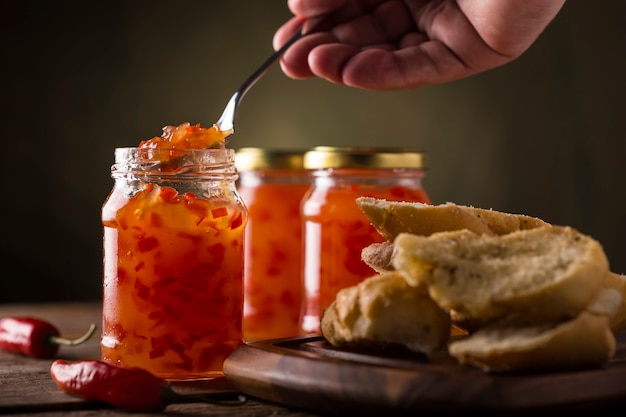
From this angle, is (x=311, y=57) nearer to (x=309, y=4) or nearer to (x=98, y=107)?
(x=309, y=4)

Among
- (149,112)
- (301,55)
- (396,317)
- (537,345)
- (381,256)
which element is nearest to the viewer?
(537,345)

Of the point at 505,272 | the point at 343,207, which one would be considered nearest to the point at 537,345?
the point at 505,272

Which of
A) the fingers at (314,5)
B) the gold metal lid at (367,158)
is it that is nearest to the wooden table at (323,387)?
the gold metal lid at (367,158)

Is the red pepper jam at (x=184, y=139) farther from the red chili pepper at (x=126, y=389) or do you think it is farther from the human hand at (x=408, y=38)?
the human hand at (x=408, y=38)

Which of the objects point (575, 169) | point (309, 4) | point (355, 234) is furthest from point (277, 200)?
point (575, 169)

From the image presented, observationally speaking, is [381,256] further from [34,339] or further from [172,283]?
[34,339]

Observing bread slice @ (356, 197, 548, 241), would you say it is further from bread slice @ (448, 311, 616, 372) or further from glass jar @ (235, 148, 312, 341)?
glass jar @ (235, 148, 312, 341)

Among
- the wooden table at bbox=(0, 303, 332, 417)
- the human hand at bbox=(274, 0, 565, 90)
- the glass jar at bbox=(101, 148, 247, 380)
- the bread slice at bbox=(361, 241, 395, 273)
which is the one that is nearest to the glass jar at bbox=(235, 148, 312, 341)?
the human hand at bbox=(274, 0, 565, 90)
